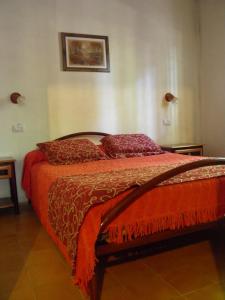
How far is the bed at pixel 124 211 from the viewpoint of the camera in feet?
5.17

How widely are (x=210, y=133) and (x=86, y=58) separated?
2125mm

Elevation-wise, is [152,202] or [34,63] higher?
[34,63]

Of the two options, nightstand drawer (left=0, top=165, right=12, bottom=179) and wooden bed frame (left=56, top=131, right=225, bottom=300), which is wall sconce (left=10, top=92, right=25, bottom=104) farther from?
wooden bed frame (left=56, top=131, right=225, bottom=300)

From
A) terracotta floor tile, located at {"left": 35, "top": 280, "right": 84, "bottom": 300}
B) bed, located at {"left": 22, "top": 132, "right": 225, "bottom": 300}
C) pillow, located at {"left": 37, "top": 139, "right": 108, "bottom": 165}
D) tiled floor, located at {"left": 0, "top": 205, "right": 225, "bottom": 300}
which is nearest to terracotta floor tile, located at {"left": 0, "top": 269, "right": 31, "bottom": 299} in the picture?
tiled floor, located at {"left": 0, "top": 205, "right": 225, "bottom": 300}

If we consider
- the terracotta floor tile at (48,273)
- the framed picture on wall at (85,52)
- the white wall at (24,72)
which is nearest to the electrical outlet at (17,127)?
the white wall at (24,72)

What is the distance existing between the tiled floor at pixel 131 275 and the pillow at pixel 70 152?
2.94 ft

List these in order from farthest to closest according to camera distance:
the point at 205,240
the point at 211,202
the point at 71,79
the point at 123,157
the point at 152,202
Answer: the point at 71,79, the point at 123,157, the point at 205,240, the point at 211,202, the point at 152,202

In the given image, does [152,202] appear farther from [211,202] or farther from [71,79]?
[71,79]

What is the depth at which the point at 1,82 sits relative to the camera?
3.41 m

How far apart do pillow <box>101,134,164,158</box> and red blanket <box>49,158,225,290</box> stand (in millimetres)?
1228

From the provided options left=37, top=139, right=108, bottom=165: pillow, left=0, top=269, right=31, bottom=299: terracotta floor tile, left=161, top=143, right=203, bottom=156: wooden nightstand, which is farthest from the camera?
left=161, top=143, right=203, bottom=156: wooden nightstand

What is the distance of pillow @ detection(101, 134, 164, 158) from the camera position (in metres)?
3.42

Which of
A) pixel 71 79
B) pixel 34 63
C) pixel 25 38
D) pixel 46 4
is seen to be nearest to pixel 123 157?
pixel 71 79

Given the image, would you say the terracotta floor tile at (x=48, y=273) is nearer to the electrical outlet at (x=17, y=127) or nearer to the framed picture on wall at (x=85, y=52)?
the electrical outlet at (x=17, y=127)
